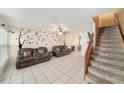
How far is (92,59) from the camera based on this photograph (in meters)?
2.78

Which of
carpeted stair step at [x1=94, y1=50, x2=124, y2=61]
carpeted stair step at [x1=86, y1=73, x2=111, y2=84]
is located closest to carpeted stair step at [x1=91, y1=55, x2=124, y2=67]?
carpeted stair step at [x1=94, y1=50, x2=124, y2=61]

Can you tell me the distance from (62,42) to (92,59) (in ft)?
16.6

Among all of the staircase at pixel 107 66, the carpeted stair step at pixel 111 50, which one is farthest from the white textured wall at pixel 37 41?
the carpeted stair step at pixel 111 50

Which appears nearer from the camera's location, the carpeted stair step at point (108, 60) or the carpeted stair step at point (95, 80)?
the carpeted stair step at point (95, 80)

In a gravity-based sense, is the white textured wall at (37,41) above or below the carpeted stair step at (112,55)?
above

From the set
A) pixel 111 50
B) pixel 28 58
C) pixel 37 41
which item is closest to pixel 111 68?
pixel 111 50

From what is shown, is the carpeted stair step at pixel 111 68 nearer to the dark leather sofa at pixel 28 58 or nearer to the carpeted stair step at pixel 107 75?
the carpeted stair step at pixel 107 75

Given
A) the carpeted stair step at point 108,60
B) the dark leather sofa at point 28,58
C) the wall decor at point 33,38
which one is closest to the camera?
the carpeted stair step at point 108,60

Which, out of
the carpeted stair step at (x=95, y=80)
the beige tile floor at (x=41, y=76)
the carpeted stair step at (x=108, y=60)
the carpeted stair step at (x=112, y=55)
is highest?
the carpeted stair step at (x=112, y=55)

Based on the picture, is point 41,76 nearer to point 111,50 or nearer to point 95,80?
point 95,80

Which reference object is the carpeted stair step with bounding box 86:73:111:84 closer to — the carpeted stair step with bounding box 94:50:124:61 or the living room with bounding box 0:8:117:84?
the living room with bounding box 0:8:117:84

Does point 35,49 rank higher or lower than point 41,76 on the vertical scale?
higher
